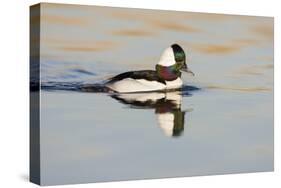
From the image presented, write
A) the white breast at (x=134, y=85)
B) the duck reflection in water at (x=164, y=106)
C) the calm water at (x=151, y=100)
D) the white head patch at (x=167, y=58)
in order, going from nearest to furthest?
1. the calm water at (x=151, y=100)
2. the white breast at (x=134, y=85)
3. the duck reflection in water at (x=164, y=106)
4. the white head patch at (x=167, y=58)

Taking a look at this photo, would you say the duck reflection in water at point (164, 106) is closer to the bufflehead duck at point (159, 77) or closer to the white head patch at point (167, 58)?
the bufflehead duck at point (159, 77)

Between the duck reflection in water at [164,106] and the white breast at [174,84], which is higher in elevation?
the white breast at [174,84]

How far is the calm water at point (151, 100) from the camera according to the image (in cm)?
746

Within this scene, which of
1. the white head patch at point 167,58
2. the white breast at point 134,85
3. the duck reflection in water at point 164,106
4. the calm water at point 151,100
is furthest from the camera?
the white head patch at point 167,58

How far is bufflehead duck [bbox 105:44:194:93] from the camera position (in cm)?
773

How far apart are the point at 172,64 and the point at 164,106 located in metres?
0.43

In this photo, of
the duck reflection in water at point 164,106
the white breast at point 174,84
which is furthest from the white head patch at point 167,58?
the duck reflection in water at point 164,106

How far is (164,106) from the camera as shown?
798cm

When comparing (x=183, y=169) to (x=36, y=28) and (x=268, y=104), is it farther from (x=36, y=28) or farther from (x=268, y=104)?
(x=36, y=28)

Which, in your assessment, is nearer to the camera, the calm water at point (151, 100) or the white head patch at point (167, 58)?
the calm water at point (151, 100)

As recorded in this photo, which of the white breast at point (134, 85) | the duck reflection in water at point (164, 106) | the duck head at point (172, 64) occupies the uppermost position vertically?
the duck head at point (172, 64)

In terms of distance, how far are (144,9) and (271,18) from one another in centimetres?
159

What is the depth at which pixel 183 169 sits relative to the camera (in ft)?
26.6

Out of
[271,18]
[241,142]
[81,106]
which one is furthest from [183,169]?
[271,18]
